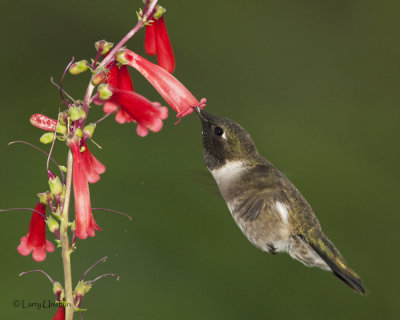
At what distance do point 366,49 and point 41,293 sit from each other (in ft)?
10.0

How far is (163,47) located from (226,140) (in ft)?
1.89

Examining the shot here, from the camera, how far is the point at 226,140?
2246 mm

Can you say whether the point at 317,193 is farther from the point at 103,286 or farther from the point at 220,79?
the point at 103,286

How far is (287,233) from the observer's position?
227 centimetres

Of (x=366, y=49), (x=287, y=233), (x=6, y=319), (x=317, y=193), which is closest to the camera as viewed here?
(x=287, y=233)

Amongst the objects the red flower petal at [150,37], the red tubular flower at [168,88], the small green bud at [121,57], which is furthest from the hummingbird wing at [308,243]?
the small green bud at [121,57]

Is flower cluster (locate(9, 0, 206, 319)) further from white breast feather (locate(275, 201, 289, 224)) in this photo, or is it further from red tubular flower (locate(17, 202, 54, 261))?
white breast feather (locate(275, 201, 289, 224))

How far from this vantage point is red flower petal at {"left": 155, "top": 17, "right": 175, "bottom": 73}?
5.70ft

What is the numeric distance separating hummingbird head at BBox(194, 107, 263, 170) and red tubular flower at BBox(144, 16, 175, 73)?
47cm

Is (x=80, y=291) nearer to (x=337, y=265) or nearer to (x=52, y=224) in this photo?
(x=52, y=224)

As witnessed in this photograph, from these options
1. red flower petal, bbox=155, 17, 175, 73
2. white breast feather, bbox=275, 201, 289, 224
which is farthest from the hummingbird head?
red flower petal, bbox=155, 17, 175, 73

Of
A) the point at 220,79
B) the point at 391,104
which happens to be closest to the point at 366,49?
the point at 391,104

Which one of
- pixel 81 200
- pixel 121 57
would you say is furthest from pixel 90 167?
pixel 121 57

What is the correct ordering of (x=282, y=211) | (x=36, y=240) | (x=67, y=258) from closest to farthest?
(x=67, y=258)
(x=36, y=240)
(x=282, y=211)
